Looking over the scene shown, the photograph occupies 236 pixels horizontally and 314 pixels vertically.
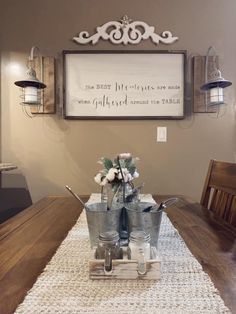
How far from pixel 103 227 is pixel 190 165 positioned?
1.51 metres

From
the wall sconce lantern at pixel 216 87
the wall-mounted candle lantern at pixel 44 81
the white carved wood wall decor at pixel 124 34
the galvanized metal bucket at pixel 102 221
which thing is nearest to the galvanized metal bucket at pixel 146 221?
the galvanized metal bucket at pixel 102 221

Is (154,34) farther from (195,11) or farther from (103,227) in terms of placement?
(103,227)

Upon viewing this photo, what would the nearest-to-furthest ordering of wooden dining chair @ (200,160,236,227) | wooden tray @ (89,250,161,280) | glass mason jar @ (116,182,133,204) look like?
wooden tray @ (89,250,161,280) → glass mason jar @ (116,182,133,204) → wooden dining chair @ (200,160,236,227)

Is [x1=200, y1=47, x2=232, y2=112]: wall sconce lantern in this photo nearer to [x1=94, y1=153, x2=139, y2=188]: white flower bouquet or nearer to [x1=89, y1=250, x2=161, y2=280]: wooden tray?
[x1=94, y1=153, x2=139, y2=188]: white flower bouquet

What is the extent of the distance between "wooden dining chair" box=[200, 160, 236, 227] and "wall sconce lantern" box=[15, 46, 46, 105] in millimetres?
1243

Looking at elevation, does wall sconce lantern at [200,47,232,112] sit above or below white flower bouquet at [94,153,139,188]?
above

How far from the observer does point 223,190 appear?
139 cm

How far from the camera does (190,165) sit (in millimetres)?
2186

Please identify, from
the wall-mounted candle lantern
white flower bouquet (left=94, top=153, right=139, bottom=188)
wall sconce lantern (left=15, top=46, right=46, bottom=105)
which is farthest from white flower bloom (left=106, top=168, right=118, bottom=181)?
the wall-mounted candle lantern

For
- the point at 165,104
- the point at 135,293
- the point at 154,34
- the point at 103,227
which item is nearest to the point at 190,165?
the point at 165,104

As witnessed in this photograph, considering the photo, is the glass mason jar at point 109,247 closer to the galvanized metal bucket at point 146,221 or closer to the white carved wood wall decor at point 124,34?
the galvanized metal bucket at point 146,221

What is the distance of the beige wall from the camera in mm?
2162

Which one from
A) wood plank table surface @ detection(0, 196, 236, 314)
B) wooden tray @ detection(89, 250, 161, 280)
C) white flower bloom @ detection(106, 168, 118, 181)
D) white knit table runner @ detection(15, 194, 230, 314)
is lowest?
wood plank table surface @ detection(0, 196, 236, 314)

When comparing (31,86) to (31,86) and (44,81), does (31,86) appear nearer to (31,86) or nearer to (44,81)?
(31,86)
